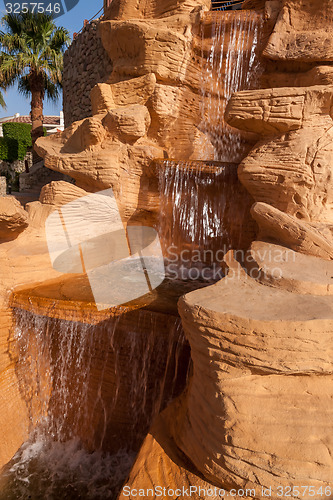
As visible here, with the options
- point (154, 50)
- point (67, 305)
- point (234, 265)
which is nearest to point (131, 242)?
point (67, 305)

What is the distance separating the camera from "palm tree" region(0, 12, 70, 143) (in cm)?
1173

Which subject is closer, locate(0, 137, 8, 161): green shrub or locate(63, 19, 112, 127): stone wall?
locate(63, 19, 112, 127): stone wall

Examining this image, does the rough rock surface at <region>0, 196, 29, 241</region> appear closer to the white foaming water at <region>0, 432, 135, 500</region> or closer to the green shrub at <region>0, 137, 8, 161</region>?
the white foaming water at <region>0, 432, 135, 500</region>

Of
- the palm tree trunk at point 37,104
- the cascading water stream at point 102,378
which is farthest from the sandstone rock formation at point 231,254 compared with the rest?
the palm tree trunk at point 37,104

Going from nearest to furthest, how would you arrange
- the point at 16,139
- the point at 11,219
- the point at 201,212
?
the point at 11,219, the point at 201,212, the point at 16,139

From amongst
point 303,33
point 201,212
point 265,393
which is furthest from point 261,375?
point 303,33

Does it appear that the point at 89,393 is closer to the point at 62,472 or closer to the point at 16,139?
the point at 62,472

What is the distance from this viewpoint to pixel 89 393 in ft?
13.7

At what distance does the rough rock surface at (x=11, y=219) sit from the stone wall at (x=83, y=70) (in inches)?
171

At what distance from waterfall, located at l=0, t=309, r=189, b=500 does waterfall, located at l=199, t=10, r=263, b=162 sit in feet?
12.9

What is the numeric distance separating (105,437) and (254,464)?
7.88 feet

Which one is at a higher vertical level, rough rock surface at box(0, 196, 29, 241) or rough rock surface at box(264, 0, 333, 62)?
rough rock surface at box(264, 0, 333, 62)

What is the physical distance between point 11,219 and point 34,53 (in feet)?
33.5

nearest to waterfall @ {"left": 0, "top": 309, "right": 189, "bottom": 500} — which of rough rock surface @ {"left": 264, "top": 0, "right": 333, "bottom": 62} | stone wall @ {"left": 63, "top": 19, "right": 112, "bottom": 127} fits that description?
rough rock surface @ {"left": 264, "top": 0, "right": 333, "bottom": 62}
